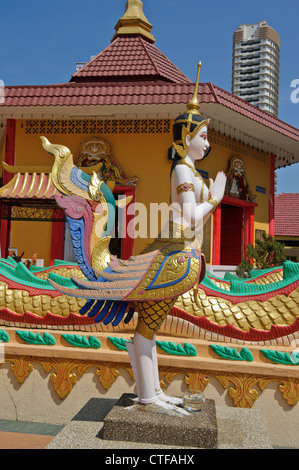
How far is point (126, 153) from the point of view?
362 inches

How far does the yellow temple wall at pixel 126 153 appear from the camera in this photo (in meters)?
9.11

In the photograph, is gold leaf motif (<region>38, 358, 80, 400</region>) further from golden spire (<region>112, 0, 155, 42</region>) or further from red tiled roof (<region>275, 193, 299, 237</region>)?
red tiled roof (<region>275, 193, 299, 237</region>)

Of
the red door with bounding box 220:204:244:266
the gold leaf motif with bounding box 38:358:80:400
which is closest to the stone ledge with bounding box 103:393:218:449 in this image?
the gold leaf motif with bounding box 38:358:80:400

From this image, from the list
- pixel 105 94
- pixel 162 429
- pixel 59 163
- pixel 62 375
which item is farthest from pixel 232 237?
pixel 162 429

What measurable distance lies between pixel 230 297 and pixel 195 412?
1.30 meters

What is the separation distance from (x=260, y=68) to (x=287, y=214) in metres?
22.2

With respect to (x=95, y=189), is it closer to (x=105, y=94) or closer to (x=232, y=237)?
(x=105, y=94)

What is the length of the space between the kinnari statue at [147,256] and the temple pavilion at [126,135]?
475cm

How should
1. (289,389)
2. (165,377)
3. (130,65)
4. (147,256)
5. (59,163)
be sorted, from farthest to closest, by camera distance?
(130,65) < (165,377) < (289,389) < (59,163) < (147,256)

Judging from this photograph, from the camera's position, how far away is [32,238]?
957 centimetres

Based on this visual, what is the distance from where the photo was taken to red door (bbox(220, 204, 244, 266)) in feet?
37.7

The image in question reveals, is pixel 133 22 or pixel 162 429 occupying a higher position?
pixel 133 22
